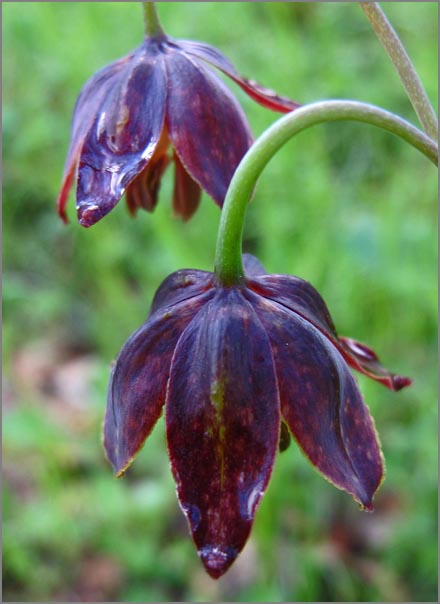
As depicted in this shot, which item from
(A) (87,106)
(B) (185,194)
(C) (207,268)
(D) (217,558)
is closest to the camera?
(D) (217,558)

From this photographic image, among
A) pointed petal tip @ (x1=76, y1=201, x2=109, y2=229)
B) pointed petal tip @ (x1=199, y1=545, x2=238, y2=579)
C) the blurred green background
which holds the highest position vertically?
pointed petal tip @ (x1=76, y1=201, x2=109, y2=229)

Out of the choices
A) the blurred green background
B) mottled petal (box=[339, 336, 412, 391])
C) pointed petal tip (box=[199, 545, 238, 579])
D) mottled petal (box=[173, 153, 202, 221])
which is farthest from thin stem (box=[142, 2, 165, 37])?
the blurred green background

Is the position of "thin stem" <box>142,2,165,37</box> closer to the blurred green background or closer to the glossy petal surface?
the glossy petal surface

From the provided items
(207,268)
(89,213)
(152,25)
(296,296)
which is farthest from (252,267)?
(207,268)

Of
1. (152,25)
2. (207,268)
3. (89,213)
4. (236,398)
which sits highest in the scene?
(152,25)

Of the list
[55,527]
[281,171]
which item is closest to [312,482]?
[55,527]

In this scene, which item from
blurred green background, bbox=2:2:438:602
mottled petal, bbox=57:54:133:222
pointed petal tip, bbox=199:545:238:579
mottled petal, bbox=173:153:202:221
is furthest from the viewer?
blurred green background, bbox=2:2:438:602

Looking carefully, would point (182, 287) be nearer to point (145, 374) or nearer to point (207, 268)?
point (145, 374)
